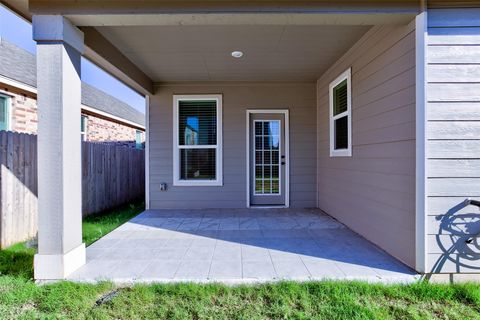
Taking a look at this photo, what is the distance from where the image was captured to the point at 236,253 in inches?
123

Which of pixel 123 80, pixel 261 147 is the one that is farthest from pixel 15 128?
pixel 261 147

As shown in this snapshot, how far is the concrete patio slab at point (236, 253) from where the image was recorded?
2.57m

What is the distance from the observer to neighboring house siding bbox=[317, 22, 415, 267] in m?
2.72

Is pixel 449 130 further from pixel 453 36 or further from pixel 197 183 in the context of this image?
pixel 197 183

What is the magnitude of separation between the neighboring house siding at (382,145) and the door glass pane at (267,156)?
157 cm

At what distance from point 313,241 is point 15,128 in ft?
20.8

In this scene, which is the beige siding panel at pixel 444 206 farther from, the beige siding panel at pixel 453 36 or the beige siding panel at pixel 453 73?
the beige siding panel at pixel 453 36

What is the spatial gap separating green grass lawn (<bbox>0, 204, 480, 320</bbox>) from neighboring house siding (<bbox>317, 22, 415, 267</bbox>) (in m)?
0.50

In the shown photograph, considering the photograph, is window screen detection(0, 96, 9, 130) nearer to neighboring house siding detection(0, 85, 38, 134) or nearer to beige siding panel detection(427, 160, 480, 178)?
neighboring house siding detection(0, 85, 38, 134)

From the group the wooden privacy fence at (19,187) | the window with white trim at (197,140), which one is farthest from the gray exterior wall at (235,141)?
the wooden privacy fence at (19,187)

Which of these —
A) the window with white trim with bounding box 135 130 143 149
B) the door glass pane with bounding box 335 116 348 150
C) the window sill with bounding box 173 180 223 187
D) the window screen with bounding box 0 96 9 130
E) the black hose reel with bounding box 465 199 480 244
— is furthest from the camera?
the window with white trim with bounding box 135 130 143 149

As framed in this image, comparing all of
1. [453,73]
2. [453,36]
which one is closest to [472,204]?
[453,73]

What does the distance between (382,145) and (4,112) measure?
702cm

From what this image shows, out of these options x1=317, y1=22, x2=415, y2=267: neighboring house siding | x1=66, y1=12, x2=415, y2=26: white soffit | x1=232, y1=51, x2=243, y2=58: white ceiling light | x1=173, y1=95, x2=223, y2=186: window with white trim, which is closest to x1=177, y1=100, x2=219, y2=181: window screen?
x1=173, y1=95, x2=223, y2=186: window with white trim
